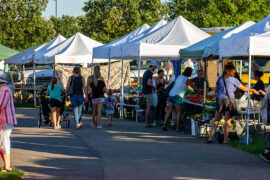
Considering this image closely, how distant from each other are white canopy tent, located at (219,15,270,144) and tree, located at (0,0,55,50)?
3826 cm

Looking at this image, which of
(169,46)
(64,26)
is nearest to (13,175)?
(169,46)

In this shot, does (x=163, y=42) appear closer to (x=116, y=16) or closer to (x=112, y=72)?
(x=112, y=72)

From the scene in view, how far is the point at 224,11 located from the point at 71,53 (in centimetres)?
3220

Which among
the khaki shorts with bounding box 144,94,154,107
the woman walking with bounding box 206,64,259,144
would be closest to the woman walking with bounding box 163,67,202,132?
the khaki shorts with bounding box 144,94,154,107

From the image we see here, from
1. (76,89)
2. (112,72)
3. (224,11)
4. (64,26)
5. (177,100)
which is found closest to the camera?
(177,100)

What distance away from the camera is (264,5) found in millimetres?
56500

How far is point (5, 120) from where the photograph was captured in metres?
8.48

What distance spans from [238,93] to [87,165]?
596 cm

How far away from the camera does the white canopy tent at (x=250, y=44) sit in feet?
39.3

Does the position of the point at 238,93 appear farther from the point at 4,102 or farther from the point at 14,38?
the point at 14,38

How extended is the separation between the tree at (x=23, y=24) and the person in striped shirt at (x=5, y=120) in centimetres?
4124

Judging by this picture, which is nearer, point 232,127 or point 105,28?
point 232,127

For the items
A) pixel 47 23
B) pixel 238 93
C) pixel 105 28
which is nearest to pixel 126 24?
pixel 105 28

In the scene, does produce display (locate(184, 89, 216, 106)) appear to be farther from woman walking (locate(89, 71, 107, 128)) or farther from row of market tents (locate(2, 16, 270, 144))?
woman walking (locate(89, 71, 107, 128))
